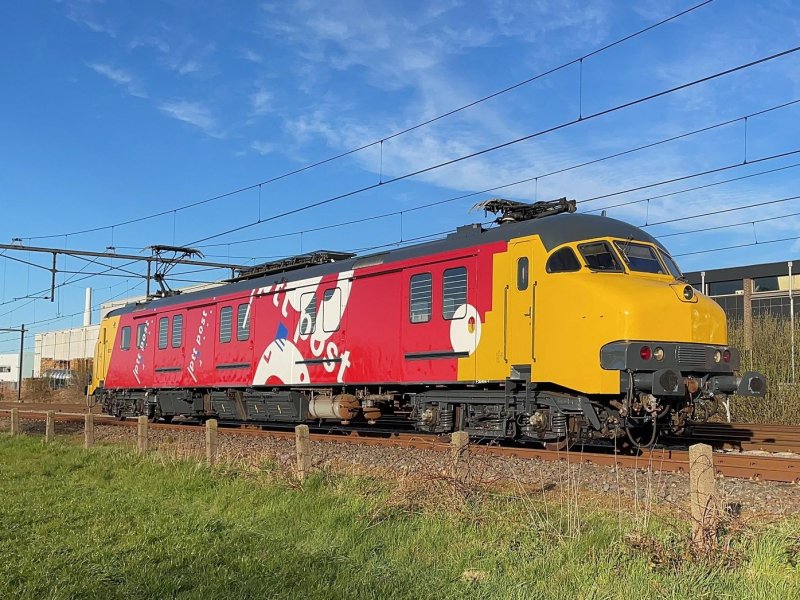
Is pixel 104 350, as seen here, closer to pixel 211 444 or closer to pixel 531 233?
pixel 211 444

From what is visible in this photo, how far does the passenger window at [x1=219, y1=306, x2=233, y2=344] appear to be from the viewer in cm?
1938

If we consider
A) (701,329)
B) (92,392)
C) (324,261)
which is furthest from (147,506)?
(92,392)

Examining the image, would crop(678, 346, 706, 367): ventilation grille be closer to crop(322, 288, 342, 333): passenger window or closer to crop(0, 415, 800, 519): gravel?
crop(0, 415, 800, 519): gravel

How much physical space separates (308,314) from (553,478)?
800 cm

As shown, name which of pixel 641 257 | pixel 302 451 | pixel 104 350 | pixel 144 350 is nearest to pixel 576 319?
pixel 641 257

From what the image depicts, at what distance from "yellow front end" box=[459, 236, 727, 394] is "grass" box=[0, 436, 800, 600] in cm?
356

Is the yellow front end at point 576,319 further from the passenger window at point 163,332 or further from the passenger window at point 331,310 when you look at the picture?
the passenger window at point 163,332

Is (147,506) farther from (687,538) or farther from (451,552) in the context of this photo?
(687,538)

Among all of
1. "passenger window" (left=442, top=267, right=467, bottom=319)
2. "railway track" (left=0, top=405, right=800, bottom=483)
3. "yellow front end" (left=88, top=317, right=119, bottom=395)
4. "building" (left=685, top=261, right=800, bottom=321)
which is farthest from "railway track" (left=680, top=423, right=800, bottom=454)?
"yellow front end" (left=88, top=317, right=119, bottom=395)

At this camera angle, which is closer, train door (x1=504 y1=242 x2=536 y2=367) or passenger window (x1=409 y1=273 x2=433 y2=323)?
train door (x1=504 y1=242 x2=536 y2=367)

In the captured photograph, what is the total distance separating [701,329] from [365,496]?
19.5 feet

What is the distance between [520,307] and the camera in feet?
38.7

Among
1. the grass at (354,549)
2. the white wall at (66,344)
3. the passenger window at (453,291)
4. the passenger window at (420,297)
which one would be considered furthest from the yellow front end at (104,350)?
the white wall at (66,344)

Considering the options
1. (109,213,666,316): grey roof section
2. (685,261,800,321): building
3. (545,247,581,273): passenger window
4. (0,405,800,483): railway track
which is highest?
(685,261,800,321): building
